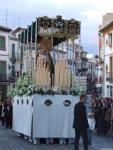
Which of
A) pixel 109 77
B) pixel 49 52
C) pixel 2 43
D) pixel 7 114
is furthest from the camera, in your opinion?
pixel 2 43

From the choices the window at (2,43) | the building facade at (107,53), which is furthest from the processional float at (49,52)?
the window at (2,43)

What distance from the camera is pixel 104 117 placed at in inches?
1007

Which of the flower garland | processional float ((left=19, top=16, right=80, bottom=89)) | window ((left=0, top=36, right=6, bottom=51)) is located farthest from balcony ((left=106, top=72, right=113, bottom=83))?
the flower garland

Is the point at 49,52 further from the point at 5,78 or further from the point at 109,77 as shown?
the point at 5,78

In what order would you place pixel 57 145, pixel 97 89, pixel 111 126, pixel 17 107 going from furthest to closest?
pixel 97 89, pixel 111 126, pixel 17 107, pixel 57 145

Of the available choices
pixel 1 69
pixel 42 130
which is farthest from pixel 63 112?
pixel 1 69

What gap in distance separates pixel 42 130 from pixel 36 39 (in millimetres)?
3975

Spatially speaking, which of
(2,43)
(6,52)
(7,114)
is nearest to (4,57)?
(6,52)

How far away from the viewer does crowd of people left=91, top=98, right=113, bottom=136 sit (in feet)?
83.4

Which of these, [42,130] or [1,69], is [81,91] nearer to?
[42,130]

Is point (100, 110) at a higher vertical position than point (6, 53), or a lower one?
lower

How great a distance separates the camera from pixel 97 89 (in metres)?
64.6

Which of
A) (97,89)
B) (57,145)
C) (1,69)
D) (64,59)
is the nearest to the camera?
(57,145)

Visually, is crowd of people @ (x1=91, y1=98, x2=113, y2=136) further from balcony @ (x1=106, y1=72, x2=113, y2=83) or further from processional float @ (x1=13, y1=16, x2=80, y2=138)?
balcony @ (x1=106, y1=72, x2=113, y2=83)
